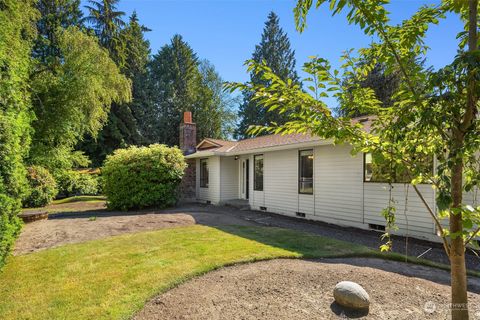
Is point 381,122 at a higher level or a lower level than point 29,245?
higher

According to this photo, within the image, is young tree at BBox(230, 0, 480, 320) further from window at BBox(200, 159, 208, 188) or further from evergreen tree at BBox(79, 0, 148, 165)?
evergreen tree at BBox(79, 0, 148, 165)

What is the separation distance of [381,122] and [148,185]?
11118 mm

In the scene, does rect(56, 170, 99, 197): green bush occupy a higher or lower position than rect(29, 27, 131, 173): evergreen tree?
lower

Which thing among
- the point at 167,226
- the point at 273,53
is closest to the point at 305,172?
the point at 167,226

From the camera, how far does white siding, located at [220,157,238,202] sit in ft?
45.1

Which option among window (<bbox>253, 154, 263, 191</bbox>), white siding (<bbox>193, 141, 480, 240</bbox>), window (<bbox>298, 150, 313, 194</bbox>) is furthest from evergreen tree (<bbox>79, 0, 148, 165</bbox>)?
window (<bbox>298, 150, 313, 194</bbox>)

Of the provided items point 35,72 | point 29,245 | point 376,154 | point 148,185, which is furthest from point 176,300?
point 35,72

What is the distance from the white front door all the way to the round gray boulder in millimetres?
10442

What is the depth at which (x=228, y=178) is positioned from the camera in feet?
45.6

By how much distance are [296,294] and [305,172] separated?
6.58 meters

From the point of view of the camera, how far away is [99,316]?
10.1ft

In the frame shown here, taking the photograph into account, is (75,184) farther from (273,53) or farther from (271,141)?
(273,53)

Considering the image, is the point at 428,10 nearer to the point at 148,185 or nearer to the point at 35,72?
the point at 148,185

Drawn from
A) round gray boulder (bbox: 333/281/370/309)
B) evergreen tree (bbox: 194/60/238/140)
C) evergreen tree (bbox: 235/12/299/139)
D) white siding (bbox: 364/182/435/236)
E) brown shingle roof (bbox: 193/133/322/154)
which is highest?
evergreen tree (bbox: 235/12/299/139)
